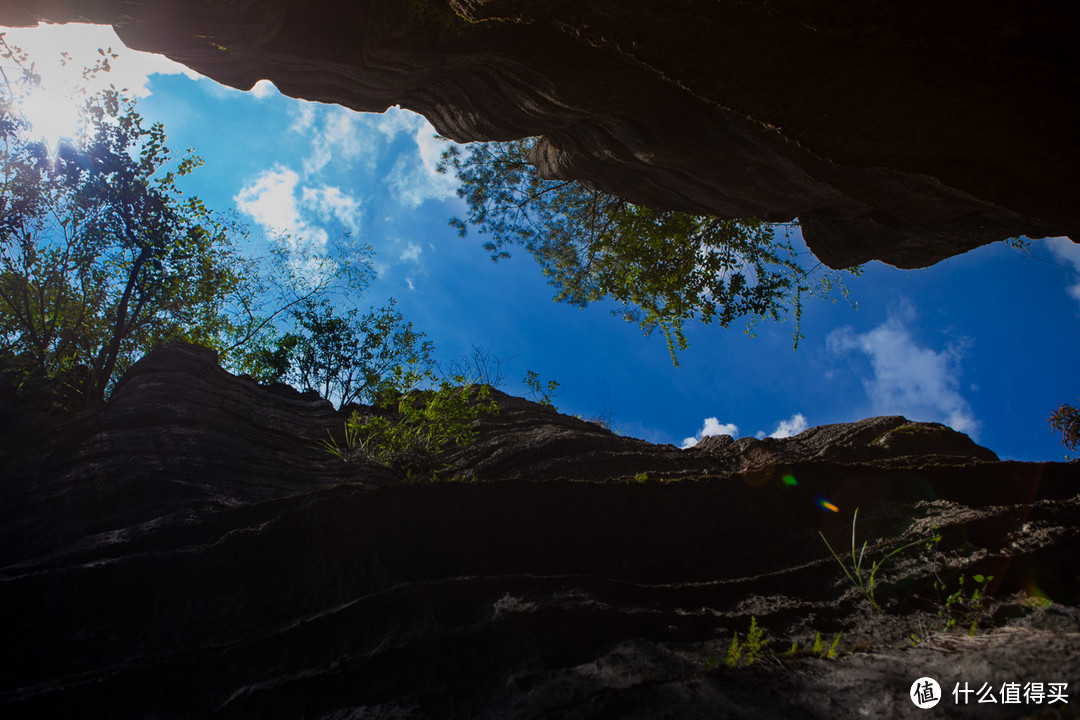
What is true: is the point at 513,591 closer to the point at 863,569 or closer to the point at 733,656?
the point at 733,656

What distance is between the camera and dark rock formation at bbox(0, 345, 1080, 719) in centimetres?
278

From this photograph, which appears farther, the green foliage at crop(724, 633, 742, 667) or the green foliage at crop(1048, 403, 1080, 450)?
the green foliage at crop(1048, 403, 1080, 450)

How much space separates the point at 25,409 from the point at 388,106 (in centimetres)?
692

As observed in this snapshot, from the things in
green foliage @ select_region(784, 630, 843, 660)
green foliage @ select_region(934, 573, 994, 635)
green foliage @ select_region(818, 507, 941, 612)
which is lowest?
green foliage @ select_region(784, 630, 843, 660)

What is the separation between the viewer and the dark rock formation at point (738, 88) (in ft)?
10.6

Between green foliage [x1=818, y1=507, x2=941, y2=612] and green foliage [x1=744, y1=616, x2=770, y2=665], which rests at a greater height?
green foliage [x1=818, y1=507, x2=941, y2=612]

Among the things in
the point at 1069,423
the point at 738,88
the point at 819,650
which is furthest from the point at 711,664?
the point at 1069,423

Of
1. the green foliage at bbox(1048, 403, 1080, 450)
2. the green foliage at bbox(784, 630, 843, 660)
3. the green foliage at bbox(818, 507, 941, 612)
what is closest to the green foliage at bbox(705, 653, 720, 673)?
the green foliage at bbox(784, 630, 843, 660)

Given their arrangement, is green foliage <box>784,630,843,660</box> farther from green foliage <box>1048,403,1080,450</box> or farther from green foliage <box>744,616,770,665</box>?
green foliage <box>1048,403,1080,450</box>

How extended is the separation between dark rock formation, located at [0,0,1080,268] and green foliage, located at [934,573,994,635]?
299 centimetres

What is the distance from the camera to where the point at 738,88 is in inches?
158

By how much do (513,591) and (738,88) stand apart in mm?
4070

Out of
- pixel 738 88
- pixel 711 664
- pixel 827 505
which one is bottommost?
pixel 711 664

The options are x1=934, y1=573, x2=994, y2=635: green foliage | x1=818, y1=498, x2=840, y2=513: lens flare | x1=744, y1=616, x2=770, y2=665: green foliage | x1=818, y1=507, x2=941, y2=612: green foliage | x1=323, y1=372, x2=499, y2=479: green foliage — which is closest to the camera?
x1=744, y1=616, x2=770, y2=665: green foliage
